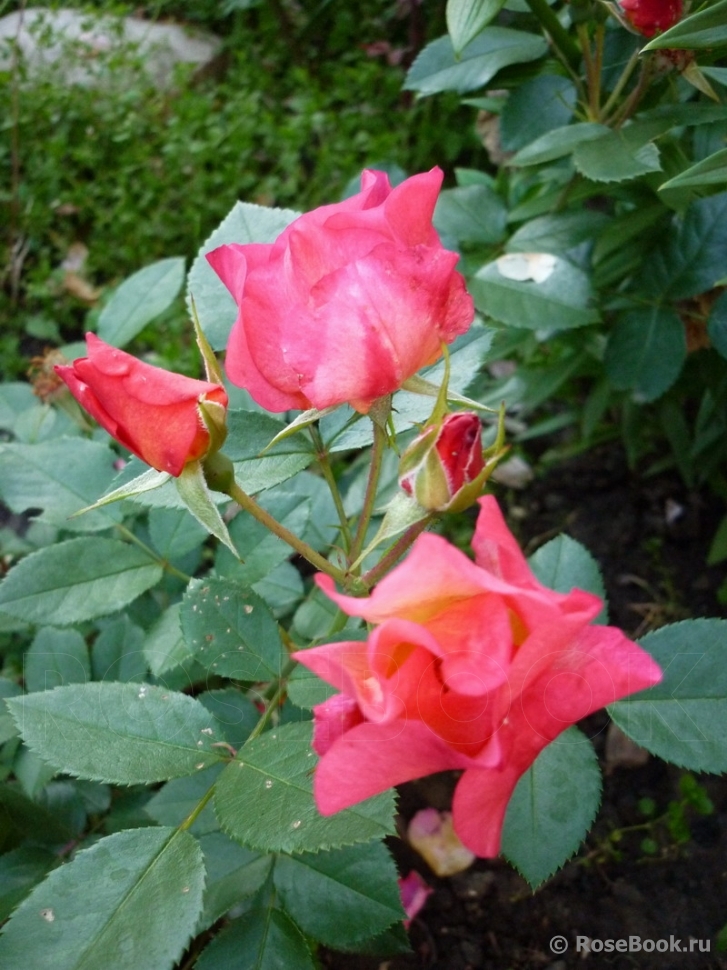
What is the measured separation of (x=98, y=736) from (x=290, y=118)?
2.30 metres

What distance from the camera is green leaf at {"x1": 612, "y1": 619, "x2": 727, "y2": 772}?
0.65 metres

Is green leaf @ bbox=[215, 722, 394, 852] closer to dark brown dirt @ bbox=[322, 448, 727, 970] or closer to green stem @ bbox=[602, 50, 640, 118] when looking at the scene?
dark brown dirt @ bbox=[322, 448, 727, 970]

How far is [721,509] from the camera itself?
4.92 feet

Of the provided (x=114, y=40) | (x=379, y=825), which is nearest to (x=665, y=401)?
(x=379, y=825)

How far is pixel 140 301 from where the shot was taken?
1.13 meters

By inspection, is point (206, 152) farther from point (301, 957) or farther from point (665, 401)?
point (301, 957)

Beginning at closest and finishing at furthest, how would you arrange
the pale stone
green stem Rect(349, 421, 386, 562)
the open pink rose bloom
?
the open pink rose bloom < green stem Rect(349, 421, 386, 562) < the pale stone

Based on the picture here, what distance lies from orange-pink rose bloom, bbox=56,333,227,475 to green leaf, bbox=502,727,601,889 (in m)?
0.42

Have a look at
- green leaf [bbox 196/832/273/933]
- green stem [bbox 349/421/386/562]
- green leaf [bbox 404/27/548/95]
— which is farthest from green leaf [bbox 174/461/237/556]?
green leaf [bbox 404/27/548/95]

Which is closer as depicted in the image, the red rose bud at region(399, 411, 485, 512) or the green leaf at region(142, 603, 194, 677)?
the red rose bud at region(399, 411, 485, 512)

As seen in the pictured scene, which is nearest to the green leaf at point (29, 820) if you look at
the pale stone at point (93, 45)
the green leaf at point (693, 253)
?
the green leaf at point (693, 253)

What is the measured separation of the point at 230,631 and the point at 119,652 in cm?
28

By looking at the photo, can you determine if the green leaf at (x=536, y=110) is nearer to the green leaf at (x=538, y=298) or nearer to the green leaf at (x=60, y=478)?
the green leaf at (x=538, y=298)

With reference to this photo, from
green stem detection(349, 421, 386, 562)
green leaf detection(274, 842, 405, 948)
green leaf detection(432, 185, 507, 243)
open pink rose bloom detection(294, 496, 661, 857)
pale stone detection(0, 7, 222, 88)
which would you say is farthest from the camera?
pale stone detection(0, 7, 222, 88)
